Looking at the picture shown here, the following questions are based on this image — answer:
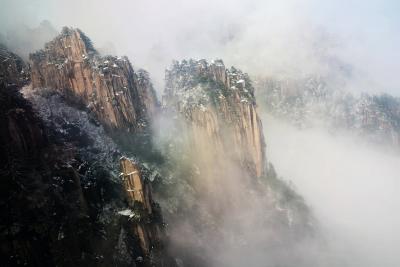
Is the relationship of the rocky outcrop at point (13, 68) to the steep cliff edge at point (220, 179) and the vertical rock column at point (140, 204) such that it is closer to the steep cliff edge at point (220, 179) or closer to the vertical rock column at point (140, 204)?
the steep cliff edge at point (220, 179)

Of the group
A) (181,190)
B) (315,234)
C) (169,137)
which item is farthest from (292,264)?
(169,137)

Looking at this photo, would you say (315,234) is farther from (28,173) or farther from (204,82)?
(28,173)

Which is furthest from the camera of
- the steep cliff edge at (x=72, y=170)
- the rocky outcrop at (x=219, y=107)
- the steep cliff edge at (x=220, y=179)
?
the rocky outcrop at (x=219, y=107)

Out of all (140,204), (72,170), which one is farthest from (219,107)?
(72,170)

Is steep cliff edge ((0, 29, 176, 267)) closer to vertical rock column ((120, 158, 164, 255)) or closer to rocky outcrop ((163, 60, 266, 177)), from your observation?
vertical rock column ((120, 158, 164, 255))

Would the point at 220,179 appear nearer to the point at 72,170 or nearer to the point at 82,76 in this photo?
the point at 82,76

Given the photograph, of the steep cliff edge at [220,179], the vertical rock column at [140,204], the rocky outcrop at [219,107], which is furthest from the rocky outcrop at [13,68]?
the rocky outcrop at [219,107]

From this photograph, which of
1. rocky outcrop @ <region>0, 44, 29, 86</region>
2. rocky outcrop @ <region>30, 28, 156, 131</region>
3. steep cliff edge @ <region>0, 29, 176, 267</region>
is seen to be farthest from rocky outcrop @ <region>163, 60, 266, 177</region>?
rocky outcrop @ <region>0, 44, 29, 86</region>
